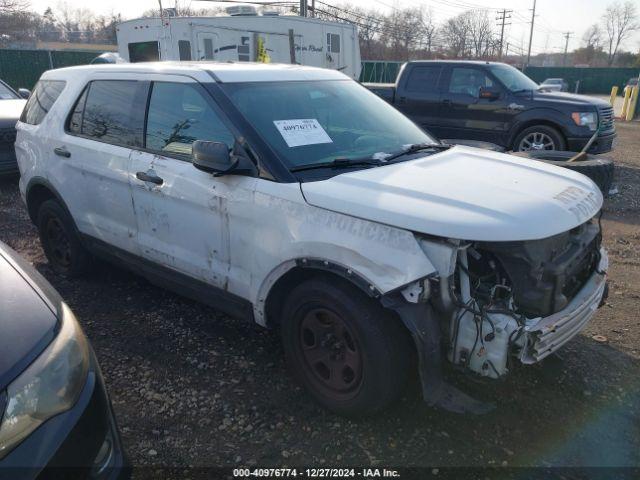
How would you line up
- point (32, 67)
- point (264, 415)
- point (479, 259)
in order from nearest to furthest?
point (479, 259), point (264, 415), point (32, 67)

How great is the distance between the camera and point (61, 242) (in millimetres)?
4645

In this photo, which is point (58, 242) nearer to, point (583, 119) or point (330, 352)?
point (330, 352)

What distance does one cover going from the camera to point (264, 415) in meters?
2.87

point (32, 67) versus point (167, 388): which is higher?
point (32, 67)

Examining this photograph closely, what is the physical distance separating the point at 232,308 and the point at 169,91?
1492 millimetres

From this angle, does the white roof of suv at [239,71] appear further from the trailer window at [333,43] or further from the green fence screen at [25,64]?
the green fence screen at [25,64]

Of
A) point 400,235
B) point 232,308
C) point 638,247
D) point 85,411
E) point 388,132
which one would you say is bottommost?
point 638,247

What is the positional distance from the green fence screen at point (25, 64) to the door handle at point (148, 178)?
2162 cm

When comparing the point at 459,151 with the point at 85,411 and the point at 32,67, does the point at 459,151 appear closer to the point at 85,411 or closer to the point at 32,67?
the point at 85,411

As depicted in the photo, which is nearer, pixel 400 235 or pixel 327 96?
pixel 400 235

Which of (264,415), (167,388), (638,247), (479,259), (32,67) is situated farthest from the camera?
(32,67)

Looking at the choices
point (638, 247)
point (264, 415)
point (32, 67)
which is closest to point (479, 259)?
point (264, 415)

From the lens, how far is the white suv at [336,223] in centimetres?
238

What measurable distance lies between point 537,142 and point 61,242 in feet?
24.8
